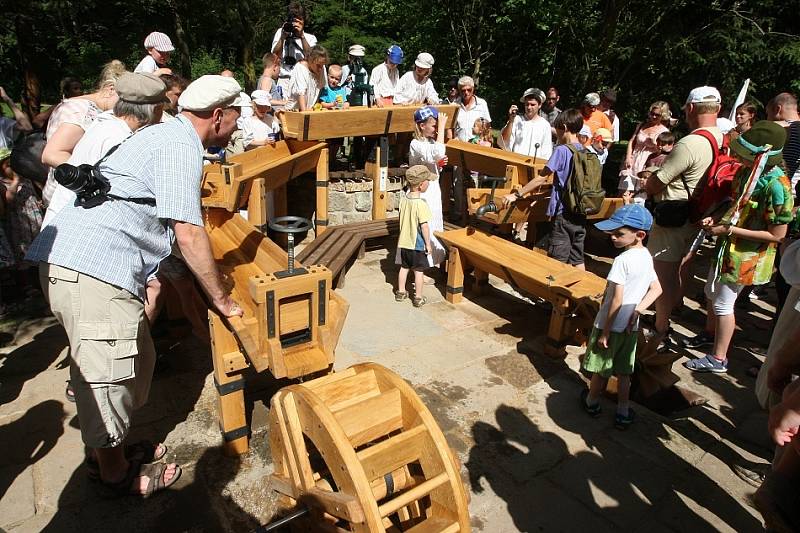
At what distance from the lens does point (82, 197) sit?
8.00 feet

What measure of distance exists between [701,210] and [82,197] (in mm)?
4325

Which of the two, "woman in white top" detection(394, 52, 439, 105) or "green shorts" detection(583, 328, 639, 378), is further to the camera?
"woman in white top" detection(394, 52, 439, 105)

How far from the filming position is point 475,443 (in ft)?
11.3

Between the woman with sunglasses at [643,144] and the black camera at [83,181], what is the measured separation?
620 cm

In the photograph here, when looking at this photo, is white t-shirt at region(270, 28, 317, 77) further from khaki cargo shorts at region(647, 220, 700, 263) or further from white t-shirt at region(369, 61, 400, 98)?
khaki cargo shorts at region(647, 220, 700, 263)

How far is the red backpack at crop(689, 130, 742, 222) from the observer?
423 centimetres

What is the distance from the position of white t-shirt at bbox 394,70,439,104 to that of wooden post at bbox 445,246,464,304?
10.4 ft

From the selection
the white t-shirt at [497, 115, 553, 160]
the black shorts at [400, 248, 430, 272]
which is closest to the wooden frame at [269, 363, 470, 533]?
the black shorts at [400, 248, 430, 272]

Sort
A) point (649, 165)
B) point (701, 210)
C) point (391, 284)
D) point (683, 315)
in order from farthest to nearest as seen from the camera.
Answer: point (649, 165), point (391, 284), point (683, 315), point (701, 210)

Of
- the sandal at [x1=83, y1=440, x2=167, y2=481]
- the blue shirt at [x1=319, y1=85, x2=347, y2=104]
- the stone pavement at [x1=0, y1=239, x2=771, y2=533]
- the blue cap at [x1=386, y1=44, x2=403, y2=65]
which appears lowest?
the stone pavement at [x1=0, y1=239, x2=771, y2=533]

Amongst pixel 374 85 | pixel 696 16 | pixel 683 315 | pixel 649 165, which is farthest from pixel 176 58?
pixel 683 315

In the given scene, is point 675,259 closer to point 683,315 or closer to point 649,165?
point 683,315

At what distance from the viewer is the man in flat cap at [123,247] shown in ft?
8.08

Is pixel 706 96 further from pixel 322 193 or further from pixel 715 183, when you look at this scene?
pixel 322 193
